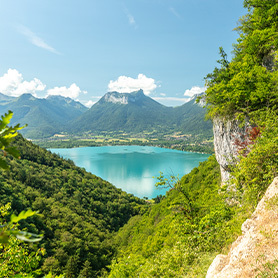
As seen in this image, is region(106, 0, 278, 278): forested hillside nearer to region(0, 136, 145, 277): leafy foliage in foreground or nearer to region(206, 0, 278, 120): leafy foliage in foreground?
region(206, 0, 278, 120): leafy foliage in foreground

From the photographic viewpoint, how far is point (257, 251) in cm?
391

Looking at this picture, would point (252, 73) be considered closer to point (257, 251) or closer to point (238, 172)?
point (238, 172)

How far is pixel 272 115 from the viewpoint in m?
7.68

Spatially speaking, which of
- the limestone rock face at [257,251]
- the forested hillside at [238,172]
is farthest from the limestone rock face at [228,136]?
the limestone rock face at [257,251]

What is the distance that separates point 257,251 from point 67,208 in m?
45.0

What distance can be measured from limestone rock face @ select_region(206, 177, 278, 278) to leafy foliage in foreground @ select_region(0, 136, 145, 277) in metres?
19.0

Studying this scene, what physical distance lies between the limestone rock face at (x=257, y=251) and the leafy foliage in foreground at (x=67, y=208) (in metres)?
19.0

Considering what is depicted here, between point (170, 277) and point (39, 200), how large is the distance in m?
40.4

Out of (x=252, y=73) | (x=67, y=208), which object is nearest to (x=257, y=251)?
(x=252, y=73)

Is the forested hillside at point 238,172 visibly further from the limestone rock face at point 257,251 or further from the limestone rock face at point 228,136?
the limestone rock face at point 228,136

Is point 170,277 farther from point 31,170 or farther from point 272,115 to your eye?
point 31,170

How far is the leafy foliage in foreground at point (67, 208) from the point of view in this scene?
92.8 feet

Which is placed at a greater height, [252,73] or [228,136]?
[252,73]

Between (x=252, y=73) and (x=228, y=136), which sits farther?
(x=228, y=136)
